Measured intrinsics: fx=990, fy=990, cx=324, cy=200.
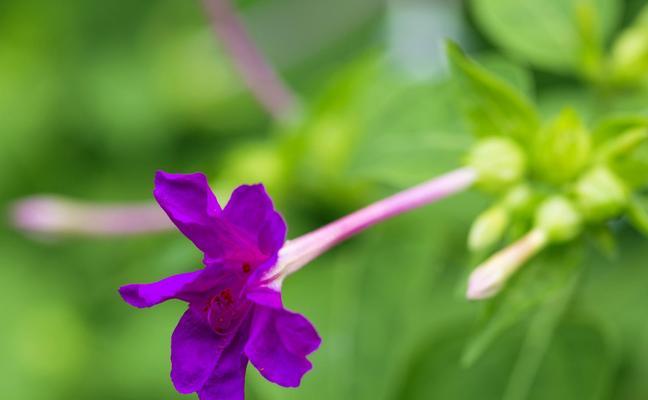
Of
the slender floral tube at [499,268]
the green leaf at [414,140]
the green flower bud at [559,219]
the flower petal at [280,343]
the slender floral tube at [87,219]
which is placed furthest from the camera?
the slender floral tube at [87,219]

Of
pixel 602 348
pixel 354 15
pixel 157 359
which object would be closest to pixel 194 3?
pixel 354 15

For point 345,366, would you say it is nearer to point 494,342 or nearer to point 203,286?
point 494,342

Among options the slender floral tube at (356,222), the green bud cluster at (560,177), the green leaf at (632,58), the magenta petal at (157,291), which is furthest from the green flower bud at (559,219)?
the magenta petal at (157,291)

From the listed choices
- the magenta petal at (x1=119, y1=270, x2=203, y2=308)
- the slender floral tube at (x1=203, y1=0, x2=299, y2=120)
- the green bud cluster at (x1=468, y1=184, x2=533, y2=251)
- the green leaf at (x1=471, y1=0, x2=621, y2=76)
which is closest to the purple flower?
the magenta petal at (x1=119, y1=270, x2=203, y2=308)

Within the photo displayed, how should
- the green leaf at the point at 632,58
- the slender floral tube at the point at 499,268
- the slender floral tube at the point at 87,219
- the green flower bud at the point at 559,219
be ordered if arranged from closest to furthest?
1. the slender floral tube at the point at 499,268
2. the green flower bud at the point at 559,219
3. the green leaf at the point at 632,58
4. the slender floral tube at the point at 87,219

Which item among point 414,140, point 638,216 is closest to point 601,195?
point 638,216

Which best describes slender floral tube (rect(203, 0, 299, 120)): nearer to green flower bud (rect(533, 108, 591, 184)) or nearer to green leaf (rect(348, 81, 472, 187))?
green leaf (rect(348, 81, 472, 187))

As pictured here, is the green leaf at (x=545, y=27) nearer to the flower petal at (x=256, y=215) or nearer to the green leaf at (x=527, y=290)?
the green leaf at (x=527, y=290)

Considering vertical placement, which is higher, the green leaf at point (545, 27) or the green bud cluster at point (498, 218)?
the green leaf at point (545, 27)

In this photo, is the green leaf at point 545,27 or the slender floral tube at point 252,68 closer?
the green leaf at point 545,27
